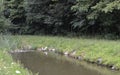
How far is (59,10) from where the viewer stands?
1442 inches

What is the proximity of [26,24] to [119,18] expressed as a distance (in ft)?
48.9

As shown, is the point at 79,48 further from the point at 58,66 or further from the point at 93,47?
the point at 58,66

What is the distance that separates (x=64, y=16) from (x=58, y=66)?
55.4ft

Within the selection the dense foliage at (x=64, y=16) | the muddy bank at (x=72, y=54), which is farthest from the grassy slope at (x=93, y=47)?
the dense foliage at (x=64, y=16)

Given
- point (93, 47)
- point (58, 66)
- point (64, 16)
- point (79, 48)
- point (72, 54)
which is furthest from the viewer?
point (64, 16)

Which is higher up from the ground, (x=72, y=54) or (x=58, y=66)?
(x=58, y=66)

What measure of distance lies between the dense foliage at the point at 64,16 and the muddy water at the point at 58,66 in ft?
21.7

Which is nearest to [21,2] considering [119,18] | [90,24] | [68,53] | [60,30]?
[60,30]

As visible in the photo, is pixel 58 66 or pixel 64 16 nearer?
pixel 58 66

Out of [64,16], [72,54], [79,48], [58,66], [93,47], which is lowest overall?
[72,54]

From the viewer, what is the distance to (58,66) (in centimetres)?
2052

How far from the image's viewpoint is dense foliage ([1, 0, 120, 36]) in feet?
100

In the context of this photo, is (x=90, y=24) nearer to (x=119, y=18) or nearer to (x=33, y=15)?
(x=119, y=18)

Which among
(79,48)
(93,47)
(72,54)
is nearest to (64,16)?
(79,48)
